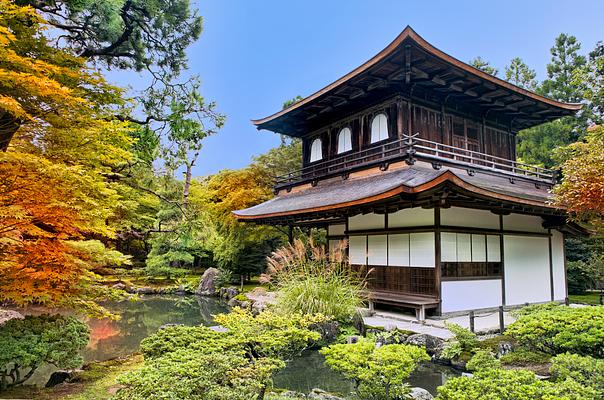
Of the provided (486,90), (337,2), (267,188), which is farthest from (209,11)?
(337,2)

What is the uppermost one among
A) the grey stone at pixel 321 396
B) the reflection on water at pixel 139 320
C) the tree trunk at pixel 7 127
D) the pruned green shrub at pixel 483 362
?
the tree trunk at pixel 7 127

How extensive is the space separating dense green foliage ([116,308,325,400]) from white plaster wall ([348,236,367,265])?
514 centimetres

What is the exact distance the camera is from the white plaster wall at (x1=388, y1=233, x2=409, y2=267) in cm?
818

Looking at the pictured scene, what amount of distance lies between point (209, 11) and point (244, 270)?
11406 millimetres

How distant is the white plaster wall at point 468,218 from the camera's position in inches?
306

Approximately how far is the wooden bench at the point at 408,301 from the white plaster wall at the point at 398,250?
677 mm

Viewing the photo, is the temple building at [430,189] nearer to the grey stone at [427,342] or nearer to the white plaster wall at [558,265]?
the white plaster wall at [558,265]

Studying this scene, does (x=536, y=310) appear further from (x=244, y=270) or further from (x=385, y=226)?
(x=244, y=270)

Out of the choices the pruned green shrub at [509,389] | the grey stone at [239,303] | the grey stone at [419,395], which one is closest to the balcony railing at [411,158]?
the grey stone at [239,303]

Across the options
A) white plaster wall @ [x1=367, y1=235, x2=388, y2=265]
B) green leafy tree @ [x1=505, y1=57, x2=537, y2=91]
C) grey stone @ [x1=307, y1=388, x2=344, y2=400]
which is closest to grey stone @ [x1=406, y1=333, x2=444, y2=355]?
grey stone @ [x1=307, y1=388, x2=344, y2=400]

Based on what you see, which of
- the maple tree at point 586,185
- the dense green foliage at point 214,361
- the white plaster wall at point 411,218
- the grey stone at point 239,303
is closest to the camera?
the dense green foliage at point 214,361

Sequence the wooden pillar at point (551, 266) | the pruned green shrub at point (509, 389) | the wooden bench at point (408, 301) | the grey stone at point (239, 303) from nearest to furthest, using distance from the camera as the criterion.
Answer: the pruned green shrub at point (509, 389) → the wooden bench at point (408, 301) → the wooden pillar at point (551, 266) → the grey stone at point (239, 303)

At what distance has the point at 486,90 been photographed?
9.91 m

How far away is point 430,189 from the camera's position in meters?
6.37
